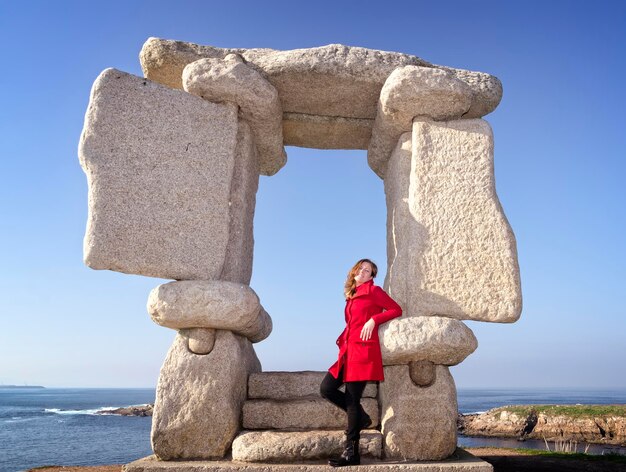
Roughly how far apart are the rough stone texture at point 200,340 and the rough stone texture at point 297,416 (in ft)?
1.89

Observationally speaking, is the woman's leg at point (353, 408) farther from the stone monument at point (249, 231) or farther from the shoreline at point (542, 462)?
the shoreline at point (542, 462)

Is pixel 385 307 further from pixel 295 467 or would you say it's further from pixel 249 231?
pixel 249 231

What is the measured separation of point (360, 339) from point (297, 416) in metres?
0.83

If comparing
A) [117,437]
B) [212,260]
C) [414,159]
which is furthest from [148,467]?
[117,437]

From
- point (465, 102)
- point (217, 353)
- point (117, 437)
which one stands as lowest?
point (117, 437)

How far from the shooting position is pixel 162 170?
3734mm

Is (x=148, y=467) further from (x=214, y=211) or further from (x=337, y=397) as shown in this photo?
(x=214, y=211)

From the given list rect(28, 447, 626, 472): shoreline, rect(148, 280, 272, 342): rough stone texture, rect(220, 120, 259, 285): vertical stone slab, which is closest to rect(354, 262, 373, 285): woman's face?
rect(148, 280, 272, 342): rough stone texture

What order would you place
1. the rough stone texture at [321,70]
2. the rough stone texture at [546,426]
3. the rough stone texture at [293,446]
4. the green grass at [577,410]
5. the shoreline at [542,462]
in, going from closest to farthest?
the rough stone texture at [293,446] < the rough stone texture at [321,70] < the shoreline at [542,462] < the rough stone texture at [546,426] < the green grass at [577,410]

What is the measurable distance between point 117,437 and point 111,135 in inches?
1412

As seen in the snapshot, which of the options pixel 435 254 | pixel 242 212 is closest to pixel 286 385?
pixel 242 212

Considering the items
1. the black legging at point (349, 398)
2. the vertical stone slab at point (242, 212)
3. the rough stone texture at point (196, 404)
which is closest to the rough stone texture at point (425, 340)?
the black legging at point (349, 398)

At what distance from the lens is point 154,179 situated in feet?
12.1

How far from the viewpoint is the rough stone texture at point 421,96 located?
3936 mm
